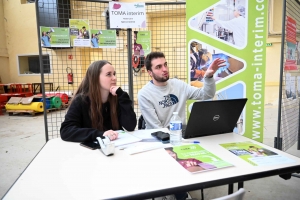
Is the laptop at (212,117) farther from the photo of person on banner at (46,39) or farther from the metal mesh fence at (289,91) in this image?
the photo of person on banner at (46,39)

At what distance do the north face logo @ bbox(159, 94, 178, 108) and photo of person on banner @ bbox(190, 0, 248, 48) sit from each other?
88cm

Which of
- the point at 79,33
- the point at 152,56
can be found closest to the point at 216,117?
the point at 152,56

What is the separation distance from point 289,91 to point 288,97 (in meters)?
0.07

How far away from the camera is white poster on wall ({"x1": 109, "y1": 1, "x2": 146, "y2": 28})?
222 centimetres

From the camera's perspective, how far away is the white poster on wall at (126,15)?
2.22 metres

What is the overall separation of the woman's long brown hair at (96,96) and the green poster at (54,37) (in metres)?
0.73

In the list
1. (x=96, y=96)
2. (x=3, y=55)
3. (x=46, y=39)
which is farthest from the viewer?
(x=3, y=55)

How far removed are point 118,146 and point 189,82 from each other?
1.43 meters

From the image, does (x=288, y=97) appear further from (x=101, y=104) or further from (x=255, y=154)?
(x=101, y=104)

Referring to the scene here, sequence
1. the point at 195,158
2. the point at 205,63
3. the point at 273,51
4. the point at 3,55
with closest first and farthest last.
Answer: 1. the point at 195,158
2. the point at 205,63
3. the point at 273,51
4. the point at 3,55

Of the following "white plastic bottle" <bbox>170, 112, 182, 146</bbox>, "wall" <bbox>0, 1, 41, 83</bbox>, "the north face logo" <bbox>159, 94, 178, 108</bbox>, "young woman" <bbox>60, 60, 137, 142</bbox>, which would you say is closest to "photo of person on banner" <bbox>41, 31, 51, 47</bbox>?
"young woman" <bbox>60, 60, 137, 142</bbox>

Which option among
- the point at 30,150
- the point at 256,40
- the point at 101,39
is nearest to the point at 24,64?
the point at 30,150

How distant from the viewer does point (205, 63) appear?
2.33 metres

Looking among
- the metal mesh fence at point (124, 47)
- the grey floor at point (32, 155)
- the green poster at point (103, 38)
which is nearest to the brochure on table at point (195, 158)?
the grey floor at point (32, 155)
